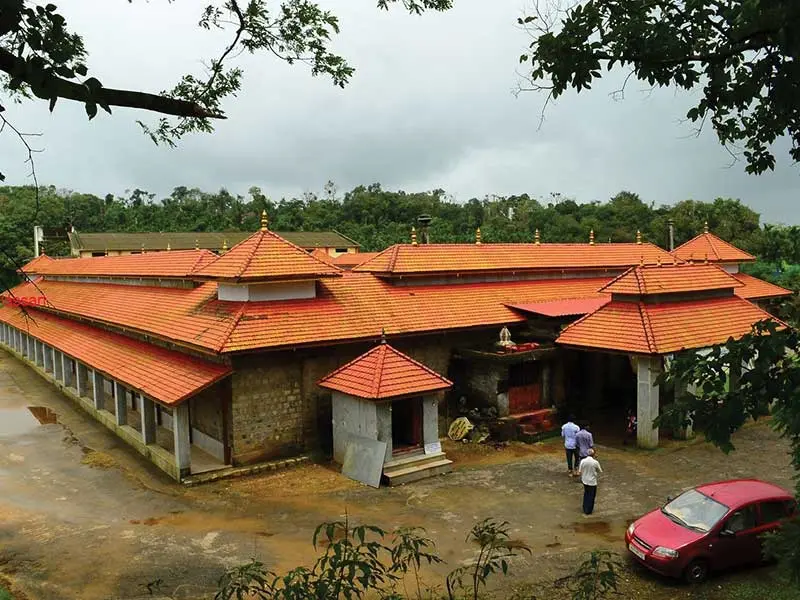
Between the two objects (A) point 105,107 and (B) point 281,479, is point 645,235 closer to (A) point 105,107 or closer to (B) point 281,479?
(B) point 281,479

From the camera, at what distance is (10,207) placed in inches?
2817

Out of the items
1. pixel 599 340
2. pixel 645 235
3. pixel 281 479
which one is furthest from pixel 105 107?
pixel 645 235

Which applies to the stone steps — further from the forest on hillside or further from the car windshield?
the forest on hillside

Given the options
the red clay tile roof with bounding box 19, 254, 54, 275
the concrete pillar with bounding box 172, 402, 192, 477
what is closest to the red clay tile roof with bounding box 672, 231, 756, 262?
the concrete pillar with bounding box 172, 402, 192, 477

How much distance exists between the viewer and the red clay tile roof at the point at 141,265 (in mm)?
21141

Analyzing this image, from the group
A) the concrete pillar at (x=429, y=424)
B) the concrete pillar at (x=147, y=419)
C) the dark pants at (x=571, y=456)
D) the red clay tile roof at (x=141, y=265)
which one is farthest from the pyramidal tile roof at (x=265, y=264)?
the dark pants at (x=571, y=456)

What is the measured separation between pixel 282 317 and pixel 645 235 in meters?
46.5

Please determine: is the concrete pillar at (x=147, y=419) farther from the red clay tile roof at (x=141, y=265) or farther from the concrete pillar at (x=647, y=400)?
the concrete pillar at (x=647, y=400)

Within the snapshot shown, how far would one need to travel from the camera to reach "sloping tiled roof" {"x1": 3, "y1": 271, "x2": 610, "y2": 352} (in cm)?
1541

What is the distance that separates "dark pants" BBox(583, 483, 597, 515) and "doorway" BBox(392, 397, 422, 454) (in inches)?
167

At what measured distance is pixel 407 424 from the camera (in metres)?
16.2

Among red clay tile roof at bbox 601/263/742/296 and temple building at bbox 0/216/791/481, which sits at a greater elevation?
red clay tile roof at bbox 601/263/742/296

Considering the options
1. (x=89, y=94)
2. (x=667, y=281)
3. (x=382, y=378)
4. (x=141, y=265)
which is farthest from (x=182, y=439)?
(x=667, y=281)

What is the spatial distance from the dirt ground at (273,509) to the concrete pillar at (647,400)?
0.46 metres
